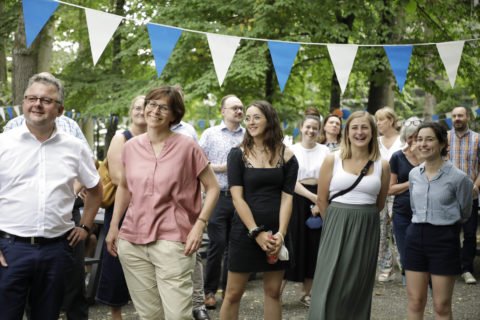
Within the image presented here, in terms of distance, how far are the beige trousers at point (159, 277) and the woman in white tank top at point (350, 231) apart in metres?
1.27

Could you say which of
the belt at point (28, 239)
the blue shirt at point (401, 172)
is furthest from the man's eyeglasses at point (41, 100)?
the blue shirt at point (401, 172)

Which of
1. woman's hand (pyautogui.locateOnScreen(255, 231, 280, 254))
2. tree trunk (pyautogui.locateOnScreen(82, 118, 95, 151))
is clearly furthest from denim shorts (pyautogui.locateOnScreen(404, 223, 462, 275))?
tree trunk (pyautogui.locateOnScreen(82, 118, 95, 151))

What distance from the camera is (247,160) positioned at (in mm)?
4297

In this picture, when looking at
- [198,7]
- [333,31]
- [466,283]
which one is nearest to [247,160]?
[466,283]

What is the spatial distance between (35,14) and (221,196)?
2.75 meters

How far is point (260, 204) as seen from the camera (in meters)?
4.23

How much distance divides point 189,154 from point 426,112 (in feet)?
61.8

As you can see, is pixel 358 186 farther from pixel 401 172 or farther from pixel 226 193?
pixel 226 193

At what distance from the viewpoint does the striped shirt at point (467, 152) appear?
296 inches

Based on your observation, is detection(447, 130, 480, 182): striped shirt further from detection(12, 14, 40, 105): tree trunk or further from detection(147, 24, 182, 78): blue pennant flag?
detection(12, 14, 40, 105): tree trunk

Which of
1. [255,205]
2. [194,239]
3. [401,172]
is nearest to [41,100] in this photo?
[194,239]

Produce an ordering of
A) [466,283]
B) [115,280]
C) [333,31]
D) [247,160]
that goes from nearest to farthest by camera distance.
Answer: [247,160], [115,280], [466,283], [333,31]

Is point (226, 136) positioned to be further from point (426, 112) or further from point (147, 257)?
point (426, 112)

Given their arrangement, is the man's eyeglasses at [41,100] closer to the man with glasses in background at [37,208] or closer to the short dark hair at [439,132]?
the man with glasses in background at [37,208]
